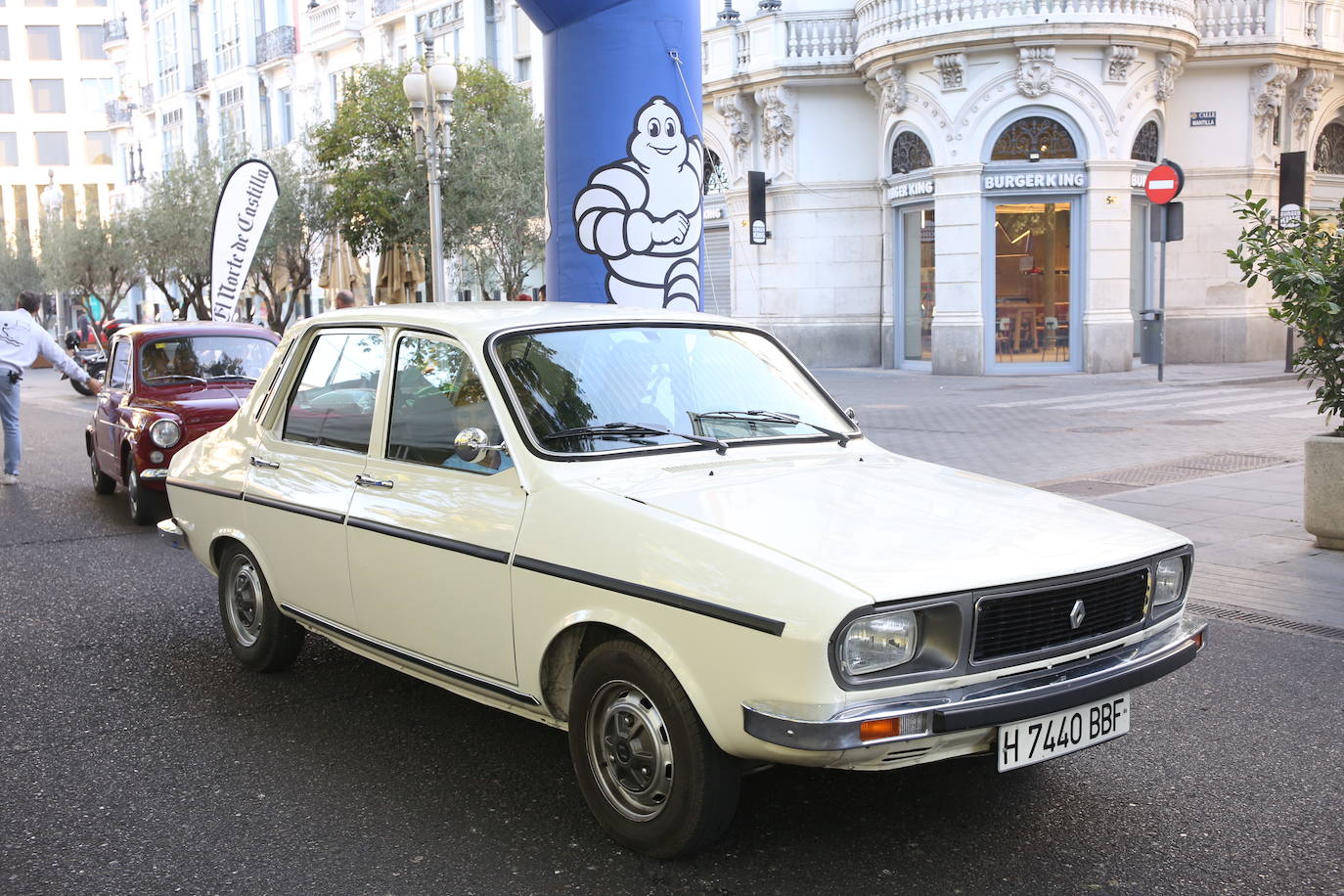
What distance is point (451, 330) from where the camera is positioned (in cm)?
462

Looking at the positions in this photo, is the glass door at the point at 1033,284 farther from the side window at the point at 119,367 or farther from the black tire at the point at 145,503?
the black tire at the point at 145,503

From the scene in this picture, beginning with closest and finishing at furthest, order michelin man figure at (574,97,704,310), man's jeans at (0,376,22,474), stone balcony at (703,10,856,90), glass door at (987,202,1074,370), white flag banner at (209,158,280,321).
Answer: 1. michelin man figure at (574,97,704,310)
2. man's jeans at (0,376,22,474)
3. white flag banner at (209,158,280,321)
4. glass door at (987,202,1074,370)
5. stone balcony at (703,10,856,90)

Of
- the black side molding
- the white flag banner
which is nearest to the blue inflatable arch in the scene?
the black side molding

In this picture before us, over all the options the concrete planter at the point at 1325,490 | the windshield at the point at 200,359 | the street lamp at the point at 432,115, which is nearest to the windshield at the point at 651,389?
the concrete planter at the point at 1325,490

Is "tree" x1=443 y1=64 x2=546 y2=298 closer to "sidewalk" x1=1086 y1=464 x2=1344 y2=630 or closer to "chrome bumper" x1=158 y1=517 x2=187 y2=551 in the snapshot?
"sidewalk" x1=1086 y1=464 x2=1344 y2=630

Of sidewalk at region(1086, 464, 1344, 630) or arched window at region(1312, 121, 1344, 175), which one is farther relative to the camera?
arched window at region(1312, 121, 1344, 175)

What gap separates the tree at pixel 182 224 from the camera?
35.5 metres

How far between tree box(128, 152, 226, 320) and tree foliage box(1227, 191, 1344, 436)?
31762 mm

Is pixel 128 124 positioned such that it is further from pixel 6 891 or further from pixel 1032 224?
pixel 6 891

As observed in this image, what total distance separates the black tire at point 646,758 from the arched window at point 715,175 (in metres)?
26.1

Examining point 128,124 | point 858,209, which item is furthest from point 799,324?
point 128,124

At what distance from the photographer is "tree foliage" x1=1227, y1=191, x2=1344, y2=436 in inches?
304

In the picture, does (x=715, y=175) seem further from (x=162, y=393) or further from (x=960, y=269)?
(x=162, y=393)

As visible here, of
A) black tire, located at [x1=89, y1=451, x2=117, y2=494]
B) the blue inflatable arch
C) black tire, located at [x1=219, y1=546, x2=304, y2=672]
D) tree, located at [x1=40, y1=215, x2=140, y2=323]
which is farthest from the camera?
tree, located at [x1=40, y1=215, x2=140, y2=323]
